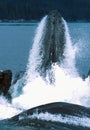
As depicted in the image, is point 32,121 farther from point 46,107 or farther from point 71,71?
point 71,71

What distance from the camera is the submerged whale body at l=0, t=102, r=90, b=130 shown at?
1627 cm

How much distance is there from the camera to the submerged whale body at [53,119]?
640 inches

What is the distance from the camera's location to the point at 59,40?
2752 cm

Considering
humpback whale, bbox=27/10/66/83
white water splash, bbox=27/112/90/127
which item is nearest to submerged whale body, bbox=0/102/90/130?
white water splash, bbox=27/112/90/127

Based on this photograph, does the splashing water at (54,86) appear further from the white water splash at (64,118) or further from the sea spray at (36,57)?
the white water splash at (64,118)

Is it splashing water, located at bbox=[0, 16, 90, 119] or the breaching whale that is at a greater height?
the breaching whale

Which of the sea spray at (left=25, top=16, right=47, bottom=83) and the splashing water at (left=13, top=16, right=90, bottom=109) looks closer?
the splashing water at (left=13, top=16, right=90, bottom=109)

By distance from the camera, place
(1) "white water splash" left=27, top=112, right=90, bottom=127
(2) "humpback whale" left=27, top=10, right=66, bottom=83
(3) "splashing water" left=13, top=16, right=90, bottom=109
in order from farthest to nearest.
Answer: (2) "humpback whale" left=27, top=10, right=66, bottom=83 → (3) "splashing water" left=13, top=16, right=90, bottom=109 → (1) "white water splash" left=27, top=112, right=90, bottom=127

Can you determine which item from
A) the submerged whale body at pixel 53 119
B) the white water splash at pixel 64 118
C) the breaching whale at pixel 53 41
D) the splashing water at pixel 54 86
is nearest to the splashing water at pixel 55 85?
the splashing water at pixel 54 86

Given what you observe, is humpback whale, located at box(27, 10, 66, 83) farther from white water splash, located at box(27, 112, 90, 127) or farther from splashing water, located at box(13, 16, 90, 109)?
white water splash, located at box(27, 112, 90, 127)

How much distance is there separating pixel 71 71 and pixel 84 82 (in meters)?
1.62

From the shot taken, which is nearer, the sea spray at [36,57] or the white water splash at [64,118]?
the white water splash at [64,118]

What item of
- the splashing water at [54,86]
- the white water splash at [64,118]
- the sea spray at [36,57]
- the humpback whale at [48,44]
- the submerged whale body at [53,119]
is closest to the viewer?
the submerged whale body at [53,119]

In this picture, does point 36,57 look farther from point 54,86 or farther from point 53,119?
point 53,119
